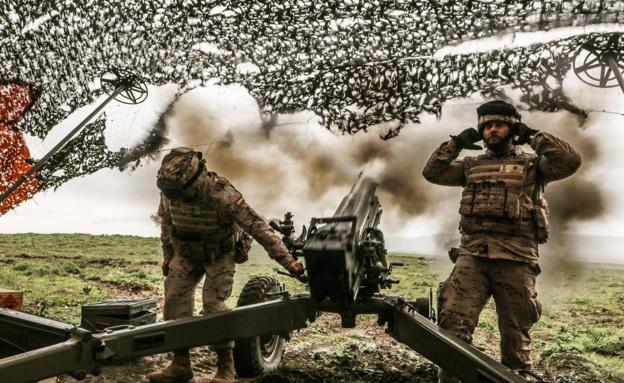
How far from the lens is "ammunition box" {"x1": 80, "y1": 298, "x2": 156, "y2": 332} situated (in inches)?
171

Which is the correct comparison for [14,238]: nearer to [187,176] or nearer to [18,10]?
[18,10]

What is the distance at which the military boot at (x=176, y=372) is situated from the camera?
4148 millimetres

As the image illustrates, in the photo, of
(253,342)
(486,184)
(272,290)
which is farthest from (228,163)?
(486,184)

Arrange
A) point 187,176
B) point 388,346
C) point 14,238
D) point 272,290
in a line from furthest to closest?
1. point 14,238
2. point 388,346
3. point 272,290
4. point 187,176

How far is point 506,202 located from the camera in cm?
361

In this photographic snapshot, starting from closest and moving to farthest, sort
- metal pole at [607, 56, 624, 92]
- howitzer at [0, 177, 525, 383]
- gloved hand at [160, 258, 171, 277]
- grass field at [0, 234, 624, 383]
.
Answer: howitzer at [0, 177, 525, 383] → gloved hand at [160, 258, 171, 277] → grass field at [0, 234, 624, 383] → metal pole at [607, 56, 624, 92]

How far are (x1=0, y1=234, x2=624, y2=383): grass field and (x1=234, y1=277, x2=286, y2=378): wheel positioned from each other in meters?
0.13

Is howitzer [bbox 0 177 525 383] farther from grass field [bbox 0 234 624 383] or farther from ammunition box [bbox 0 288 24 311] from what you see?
grass field [bbox 0 234 624 383]

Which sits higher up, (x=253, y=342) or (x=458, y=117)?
(x=458, y=117)

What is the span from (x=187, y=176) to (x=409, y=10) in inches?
210

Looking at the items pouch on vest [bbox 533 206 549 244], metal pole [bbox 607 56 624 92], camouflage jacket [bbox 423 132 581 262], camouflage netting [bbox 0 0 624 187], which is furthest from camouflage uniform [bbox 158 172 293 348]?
metal pole [bbox 607 56 624 92]

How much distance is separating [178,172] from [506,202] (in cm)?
236

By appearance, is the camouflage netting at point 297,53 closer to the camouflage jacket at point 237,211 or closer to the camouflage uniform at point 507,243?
the camouflage jacket at point 237,211

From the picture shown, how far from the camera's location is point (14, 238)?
73.9ft
